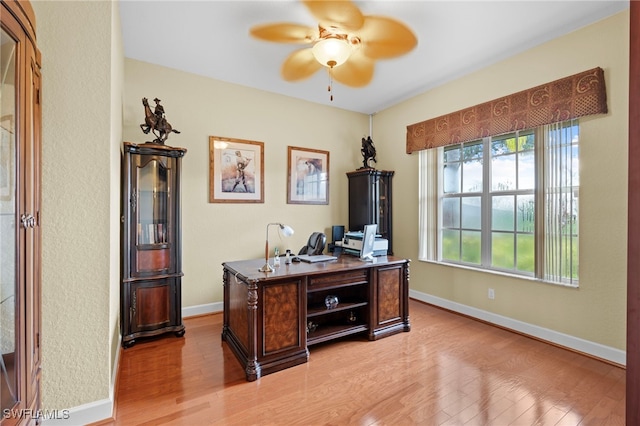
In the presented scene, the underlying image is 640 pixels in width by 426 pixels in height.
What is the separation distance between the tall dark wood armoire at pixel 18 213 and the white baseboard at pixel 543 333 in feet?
11.9

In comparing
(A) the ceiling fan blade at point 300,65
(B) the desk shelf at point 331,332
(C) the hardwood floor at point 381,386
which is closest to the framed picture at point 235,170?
(A) the ceiling fan blade at point 300,65

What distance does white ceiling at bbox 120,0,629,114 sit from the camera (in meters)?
2.44

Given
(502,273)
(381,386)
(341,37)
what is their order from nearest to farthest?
1. (381,386)
2. (341,37)
3. (502,273)

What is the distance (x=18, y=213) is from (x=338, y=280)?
84.9 inches

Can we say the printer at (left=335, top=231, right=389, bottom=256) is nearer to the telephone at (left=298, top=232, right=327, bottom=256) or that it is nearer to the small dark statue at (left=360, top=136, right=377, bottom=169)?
the telephone at (left=298, top=232, right=327, bottom=256)

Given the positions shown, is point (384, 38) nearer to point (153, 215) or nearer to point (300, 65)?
point (300, 65)

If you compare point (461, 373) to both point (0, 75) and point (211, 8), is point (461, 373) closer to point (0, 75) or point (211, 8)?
point (0, 75)

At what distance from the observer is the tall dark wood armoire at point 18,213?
130 cm

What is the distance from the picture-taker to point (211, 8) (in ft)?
8.08

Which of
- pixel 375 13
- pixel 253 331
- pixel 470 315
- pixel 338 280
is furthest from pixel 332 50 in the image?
pixel 470 315

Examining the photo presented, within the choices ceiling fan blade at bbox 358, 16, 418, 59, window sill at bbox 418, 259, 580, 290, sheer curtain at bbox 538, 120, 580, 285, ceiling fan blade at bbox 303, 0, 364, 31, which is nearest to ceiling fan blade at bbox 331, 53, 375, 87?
ceiling fan blade at bbox 358, 16, 418, 59

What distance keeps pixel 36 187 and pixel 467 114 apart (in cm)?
396

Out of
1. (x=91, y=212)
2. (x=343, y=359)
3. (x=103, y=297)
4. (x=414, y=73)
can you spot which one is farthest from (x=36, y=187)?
→ (x=414, y=73)

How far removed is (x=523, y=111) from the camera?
308 cm
